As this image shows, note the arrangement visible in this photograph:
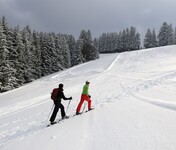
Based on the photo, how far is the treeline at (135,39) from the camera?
3305 inches

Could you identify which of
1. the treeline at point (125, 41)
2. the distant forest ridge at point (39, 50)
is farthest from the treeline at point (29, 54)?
the treeline at point (125, 41)

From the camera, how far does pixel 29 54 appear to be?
43.5m

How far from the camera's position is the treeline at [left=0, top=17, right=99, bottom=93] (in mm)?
31594

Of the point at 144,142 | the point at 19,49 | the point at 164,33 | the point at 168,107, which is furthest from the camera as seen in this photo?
the point at 164,33

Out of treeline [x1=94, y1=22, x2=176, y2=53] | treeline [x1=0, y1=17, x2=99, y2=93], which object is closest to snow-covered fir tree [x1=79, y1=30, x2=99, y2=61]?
treeline [x1=0, y1=17, x2=99, y2=93]

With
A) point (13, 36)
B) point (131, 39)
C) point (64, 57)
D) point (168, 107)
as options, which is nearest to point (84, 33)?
point (64, 57)

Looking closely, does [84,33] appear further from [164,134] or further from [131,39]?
[164,134]

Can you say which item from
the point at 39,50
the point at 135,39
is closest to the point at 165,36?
the point at 135,39

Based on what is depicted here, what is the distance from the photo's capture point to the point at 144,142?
16.4 feet

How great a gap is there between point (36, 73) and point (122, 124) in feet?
145

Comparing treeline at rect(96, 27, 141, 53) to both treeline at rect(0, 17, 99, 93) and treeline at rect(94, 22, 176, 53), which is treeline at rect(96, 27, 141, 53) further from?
treeline at rect(0, 17, 99, 93)

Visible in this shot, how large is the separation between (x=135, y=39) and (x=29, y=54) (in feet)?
227

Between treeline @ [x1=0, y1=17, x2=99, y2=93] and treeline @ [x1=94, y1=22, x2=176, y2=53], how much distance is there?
3029 centimetres

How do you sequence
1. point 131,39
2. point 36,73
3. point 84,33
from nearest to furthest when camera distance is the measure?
1. point 36,73
2. point 84,33
3. point 131,39
